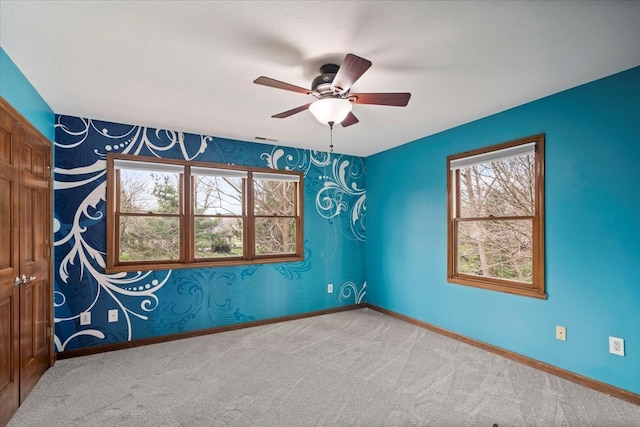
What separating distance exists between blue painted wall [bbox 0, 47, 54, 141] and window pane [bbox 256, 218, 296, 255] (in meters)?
2.38

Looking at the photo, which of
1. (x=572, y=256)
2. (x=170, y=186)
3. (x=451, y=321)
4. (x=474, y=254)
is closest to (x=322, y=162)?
(x=170, y=186)

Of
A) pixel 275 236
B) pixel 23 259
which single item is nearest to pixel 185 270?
pixel 275 236

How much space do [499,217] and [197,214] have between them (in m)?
3.35

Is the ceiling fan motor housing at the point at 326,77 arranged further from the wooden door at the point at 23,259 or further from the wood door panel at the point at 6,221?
the wood door panel at the point at 6,221

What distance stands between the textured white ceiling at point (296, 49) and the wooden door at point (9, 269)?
582 millimetres

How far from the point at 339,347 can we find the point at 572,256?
2.29 meters

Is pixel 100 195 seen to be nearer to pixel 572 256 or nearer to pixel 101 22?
pixel 101 22

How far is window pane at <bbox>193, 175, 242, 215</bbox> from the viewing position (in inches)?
160

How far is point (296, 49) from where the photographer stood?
2.09 metres

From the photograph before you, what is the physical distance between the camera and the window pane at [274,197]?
14.7 ft

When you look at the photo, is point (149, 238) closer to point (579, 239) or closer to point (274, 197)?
point (274, 197)

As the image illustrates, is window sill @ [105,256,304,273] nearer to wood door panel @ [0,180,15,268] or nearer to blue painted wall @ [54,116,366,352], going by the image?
blue painted wall @ [54,116,366,352]

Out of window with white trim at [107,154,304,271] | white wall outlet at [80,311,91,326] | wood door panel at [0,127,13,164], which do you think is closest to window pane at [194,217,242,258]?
window with white trim at [107,154,304,271]

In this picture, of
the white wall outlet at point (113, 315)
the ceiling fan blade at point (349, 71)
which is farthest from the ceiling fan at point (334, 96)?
the white wall outlet at point (113, 315)
